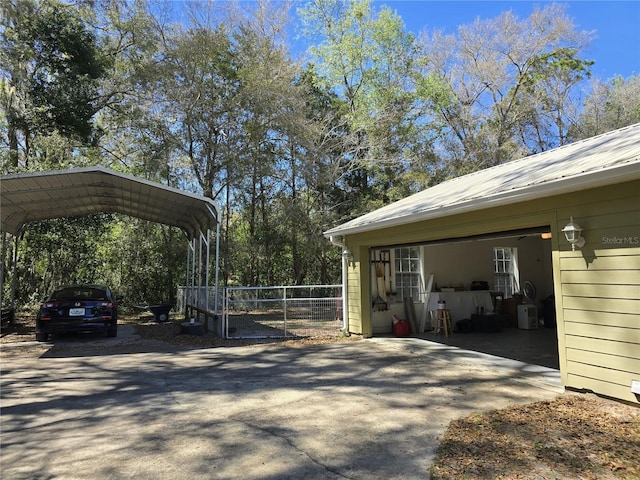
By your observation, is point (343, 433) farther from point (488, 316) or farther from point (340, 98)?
point (340, 98)

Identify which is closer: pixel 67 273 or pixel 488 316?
pixel 488 316

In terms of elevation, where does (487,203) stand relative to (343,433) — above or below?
above

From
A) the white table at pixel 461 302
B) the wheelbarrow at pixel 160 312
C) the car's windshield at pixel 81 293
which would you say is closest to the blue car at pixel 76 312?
the car's windshield at pixel 81 293

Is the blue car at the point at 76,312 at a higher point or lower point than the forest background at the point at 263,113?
lower

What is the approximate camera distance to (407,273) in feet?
34.3

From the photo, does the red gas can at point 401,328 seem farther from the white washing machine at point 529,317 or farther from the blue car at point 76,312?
the blue car at point 76,312

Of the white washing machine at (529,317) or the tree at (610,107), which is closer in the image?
the white washing machine at (529,317)

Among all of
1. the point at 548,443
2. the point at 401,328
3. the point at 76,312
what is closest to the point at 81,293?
the point at 76,312

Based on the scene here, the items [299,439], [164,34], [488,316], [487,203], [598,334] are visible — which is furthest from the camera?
[164,34]

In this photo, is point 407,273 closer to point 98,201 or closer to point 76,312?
point 76,312

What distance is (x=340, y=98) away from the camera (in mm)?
20812

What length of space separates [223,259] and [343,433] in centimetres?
1371

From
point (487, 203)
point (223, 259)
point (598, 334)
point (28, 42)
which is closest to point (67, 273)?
point (223, 259)

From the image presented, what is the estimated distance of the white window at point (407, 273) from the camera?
34.1 ft
